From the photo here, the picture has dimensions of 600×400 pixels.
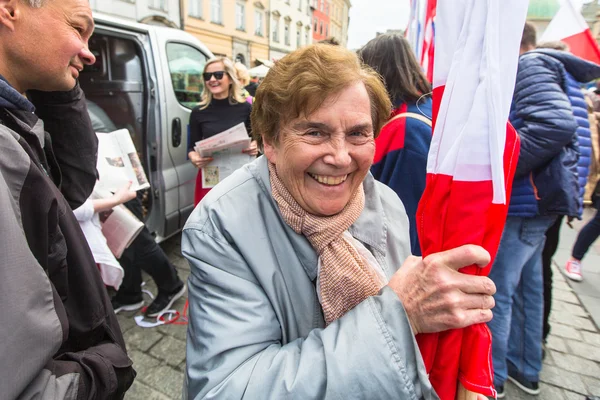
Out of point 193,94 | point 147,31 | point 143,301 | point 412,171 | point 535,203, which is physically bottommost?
point 143,301

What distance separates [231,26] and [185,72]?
77.3 feet

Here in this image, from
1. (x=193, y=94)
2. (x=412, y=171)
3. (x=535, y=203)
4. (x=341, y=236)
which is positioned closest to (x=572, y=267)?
(x=535, y=203)

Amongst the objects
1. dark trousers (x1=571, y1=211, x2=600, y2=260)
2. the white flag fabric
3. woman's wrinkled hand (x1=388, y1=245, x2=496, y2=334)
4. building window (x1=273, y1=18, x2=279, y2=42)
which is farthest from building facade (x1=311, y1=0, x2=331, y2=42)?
woman's wrinkled hand (x1=388, y1=245, x2=496, y2=334)

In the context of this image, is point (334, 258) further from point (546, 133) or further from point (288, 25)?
point (288, 25)

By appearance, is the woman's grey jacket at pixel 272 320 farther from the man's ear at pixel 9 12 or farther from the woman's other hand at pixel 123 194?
the woman's other hand at pixel 123 194

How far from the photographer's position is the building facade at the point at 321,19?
43.7 m

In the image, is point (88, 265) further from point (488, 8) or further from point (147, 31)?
point (147, 31)

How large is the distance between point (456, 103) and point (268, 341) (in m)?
0.72

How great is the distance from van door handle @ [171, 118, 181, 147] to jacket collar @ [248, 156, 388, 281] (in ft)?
8.50

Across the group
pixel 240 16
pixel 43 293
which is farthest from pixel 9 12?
pixel 240 16

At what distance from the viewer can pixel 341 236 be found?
1132mm

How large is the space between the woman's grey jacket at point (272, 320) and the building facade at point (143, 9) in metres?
16.1

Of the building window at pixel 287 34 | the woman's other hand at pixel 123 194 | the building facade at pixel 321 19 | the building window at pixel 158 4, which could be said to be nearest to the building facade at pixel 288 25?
the building window at pixel 287 34

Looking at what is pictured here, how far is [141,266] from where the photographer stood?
120 inches
